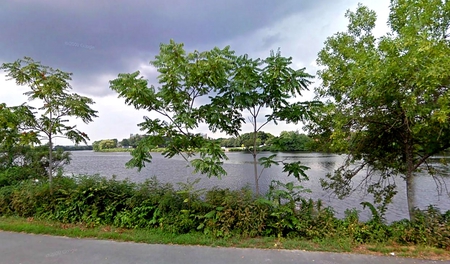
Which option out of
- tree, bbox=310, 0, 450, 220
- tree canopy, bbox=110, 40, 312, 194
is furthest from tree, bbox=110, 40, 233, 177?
tree, bbox=310, 0, 450, 220

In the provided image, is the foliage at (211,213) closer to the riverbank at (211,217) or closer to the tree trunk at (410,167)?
the riverbank at (211,217)

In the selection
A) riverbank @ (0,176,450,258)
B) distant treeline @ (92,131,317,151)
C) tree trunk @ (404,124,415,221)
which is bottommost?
riverbank @ (0,176,450,258)

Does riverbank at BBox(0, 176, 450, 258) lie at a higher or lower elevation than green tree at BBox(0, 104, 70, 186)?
lower

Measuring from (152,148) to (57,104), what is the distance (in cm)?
314

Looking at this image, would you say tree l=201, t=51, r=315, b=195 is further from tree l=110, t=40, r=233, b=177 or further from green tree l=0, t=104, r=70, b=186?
green tree l=0, t=104, r=70, b=186

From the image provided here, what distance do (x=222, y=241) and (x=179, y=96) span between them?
2895 mm

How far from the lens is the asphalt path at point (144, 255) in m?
3.07

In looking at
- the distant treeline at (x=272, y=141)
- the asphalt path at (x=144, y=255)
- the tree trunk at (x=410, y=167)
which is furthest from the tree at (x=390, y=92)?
the asphalt path at (x=144, y=255)

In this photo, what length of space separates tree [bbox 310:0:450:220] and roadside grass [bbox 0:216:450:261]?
1.08 meters

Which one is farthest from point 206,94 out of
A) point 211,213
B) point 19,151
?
point 19,151

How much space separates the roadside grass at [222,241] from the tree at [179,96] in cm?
120

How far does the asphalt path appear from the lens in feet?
10.1

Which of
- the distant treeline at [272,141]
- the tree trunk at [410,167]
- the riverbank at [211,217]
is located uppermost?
the distant treeline at [272,141]

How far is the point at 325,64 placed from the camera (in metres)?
4.84
